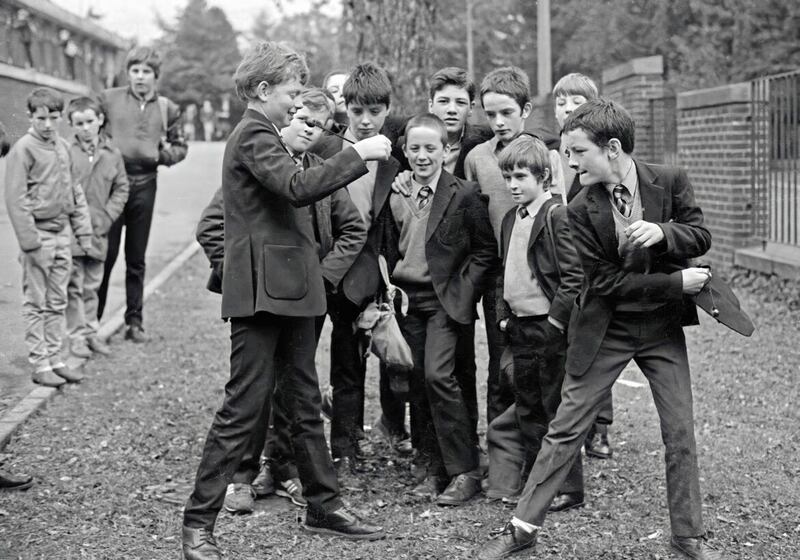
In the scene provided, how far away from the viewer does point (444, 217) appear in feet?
17.5

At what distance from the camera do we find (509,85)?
17.9 feet

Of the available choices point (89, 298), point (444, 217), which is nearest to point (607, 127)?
point (444, 217)

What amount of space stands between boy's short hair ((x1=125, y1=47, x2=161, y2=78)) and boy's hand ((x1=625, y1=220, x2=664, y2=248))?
5886 mm

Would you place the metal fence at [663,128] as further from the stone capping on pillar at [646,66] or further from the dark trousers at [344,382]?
the dark trousers at [344,382]

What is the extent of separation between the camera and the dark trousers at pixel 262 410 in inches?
177

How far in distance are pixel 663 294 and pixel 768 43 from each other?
109 feet

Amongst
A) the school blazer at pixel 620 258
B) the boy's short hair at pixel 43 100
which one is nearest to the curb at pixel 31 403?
the boy's short hair at pixel 43 100

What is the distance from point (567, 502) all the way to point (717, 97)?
818 cm

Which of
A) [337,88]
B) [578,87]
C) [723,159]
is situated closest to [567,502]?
[578,87]

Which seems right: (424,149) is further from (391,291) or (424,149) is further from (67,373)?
(67,373)

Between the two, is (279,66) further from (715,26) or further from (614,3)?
(614,3)

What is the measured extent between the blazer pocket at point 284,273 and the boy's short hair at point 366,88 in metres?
1.28

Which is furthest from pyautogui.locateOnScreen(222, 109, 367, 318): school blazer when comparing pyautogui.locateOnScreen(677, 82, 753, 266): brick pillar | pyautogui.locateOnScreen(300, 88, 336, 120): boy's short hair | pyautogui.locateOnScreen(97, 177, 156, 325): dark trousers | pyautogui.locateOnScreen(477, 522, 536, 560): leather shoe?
pyautogui.locateOnScreen(677, 82, 753, 266): brick pillar

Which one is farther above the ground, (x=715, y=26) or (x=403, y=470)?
(x=715, y=26)
